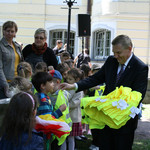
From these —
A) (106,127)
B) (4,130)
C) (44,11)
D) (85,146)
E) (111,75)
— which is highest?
(44,11)

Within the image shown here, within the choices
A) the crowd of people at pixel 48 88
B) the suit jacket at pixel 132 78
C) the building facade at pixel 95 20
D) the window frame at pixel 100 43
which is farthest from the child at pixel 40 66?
the window frame at pixel 100 43

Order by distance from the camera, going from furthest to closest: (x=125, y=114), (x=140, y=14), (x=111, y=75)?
(x=140, y=14) → (x=111, y=75) → (x=125, y=114)

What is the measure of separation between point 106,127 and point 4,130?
4.88 ft

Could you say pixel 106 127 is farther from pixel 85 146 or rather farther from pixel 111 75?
pixel 85 146

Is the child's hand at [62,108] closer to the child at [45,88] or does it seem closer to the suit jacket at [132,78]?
the child at [45,88]

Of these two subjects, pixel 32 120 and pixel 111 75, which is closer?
pixel 32 120

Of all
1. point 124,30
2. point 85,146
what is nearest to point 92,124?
point 85,146

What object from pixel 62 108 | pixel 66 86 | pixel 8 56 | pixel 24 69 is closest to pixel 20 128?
pixel 62 108

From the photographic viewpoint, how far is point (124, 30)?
15289 millimetres

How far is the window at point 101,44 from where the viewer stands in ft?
55.1

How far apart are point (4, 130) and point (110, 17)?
13334 mm

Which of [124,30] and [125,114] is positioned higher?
[124,30]

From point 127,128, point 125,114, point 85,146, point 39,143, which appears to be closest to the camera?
point 39,143

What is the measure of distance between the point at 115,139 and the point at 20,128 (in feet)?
4.92
